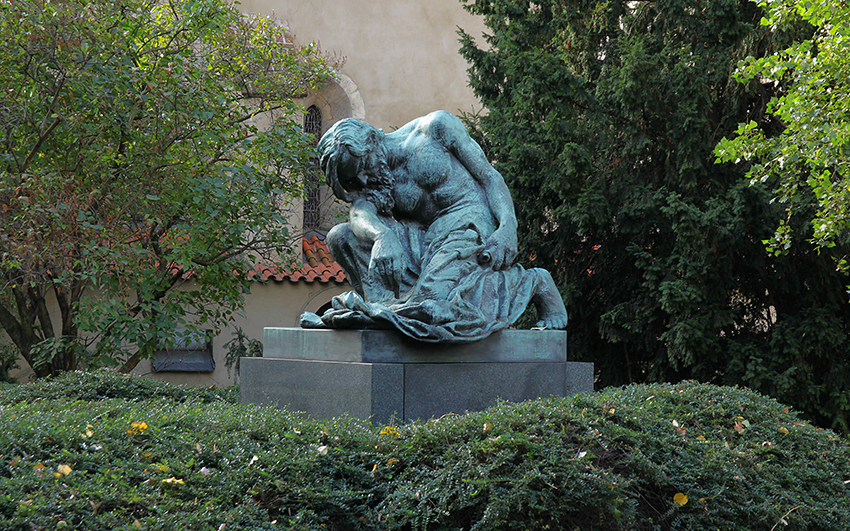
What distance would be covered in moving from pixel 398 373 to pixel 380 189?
1.40 meters

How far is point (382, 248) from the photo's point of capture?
516cm

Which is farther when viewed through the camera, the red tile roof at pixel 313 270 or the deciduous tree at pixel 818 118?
the red tile roof at pixel 313 270

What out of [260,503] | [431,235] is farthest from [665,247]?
[260,503]

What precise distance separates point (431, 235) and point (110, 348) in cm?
454

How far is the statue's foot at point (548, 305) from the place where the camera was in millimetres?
5668

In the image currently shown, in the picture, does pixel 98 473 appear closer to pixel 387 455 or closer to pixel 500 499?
pixel 387 455

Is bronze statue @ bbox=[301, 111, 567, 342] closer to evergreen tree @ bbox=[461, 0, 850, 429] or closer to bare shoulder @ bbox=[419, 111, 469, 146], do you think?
bare shoulder @ bbox=[419, 111, 469, 146]

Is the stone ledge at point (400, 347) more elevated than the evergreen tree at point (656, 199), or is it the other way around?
the evergreen tree at point (656, 199)

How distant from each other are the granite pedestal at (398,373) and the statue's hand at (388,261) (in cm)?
52

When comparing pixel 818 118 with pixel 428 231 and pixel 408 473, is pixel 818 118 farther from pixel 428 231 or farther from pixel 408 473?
pixel 408 473

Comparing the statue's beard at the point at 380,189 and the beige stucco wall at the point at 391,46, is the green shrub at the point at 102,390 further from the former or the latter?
the beige stucco wall at the point at 391,46

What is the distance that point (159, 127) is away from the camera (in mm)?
8414

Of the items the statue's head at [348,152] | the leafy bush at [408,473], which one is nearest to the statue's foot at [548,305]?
the leafy bush at [408,473]

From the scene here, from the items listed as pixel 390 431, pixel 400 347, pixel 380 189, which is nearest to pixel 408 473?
pixel 390 431
